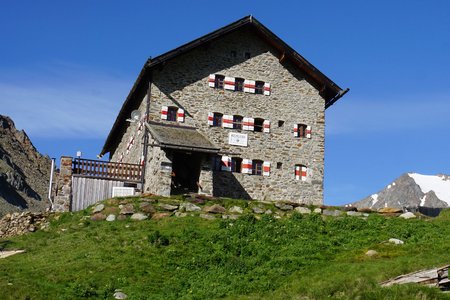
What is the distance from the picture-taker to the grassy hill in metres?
20.8

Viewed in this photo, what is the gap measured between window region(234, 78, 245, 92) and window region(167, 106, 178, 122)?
388 cm

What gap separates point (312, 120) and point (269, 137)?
120 inches

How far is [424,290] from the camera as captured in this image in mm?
18250

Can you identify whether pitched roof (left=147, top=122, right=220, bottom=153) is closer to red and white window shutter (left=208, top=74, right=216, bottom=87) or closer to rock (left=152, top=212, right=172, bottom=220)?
red and white window shutter (left=208, top=74, right=216, bottom=87)

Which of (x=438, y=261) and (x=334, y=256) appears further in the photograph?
(x=334, y=256)

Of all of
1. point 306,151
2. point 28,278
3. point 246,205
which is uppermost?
point 306,151

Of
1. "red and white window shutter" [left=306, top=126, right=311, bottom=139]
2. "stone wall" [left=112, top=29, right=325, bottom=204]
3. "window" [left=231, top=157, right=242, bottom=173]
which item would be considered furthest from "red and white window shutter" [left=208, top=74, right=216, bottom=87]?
"red and white window shutter" [left=306, top=126, right=311, bottom=139]

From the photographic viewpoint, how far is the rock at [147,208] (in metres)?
31.1

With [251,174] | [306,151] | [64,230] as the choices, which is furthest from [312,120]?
[64,230]

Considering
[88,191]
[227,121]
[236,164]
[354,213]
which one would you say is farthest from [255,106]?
[88,191]

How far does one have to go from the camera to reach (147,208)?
103 feet

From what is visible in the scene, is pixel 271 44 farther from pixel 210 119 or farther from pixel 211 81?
pixel 210 119

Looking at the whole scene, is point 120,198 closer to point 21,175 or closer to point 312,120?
point 312,120

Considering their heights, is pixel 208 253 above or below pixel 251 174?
below
